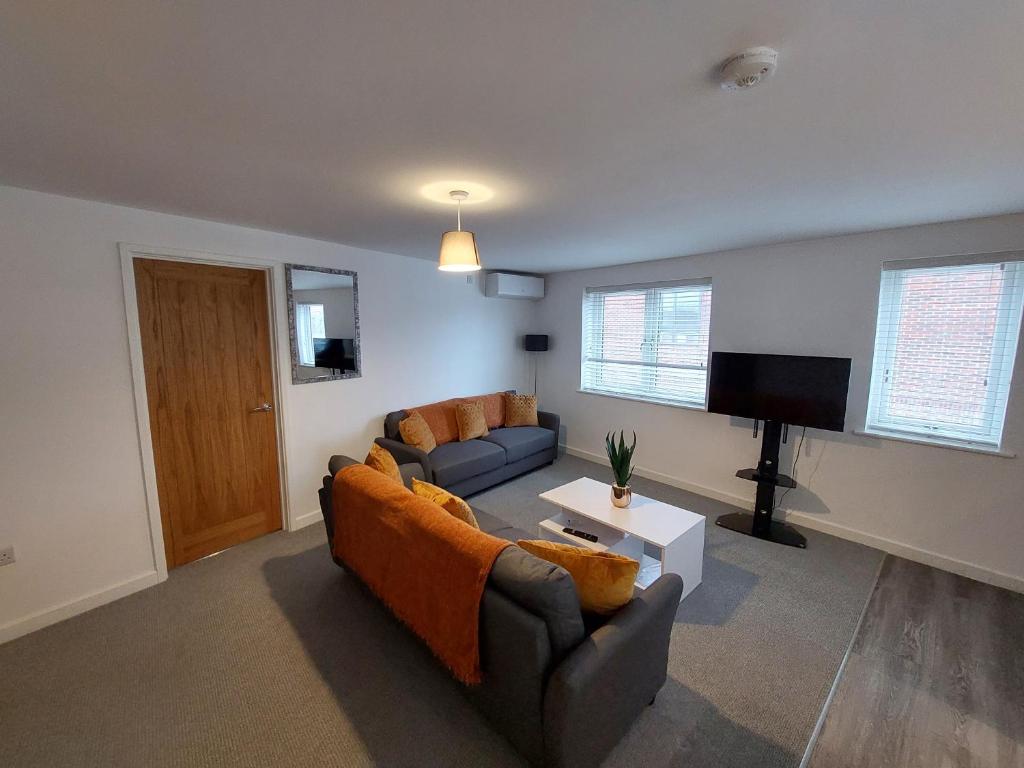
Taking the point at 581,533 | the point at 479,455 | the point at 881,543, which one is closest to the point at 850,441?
the point at 881,543

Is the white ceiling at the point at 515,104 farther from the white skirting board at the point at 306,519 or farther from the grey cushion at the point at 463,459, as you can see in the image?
the white skirting board at the point at 306,519

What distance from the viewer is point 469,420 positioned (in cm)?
424

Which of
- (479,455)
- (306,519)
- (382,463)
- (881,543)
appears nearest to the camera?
(382,463)

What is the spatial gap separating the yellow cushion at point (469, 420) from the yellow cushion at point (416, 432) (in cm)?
42

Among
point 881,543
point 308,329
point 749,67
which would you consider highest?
point 749,67

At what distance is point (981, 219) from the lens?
255cm

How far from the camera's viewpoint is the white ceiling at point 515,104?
0.95 metres

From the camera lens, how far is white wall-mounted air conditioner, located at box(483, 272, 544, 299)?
4691 mm

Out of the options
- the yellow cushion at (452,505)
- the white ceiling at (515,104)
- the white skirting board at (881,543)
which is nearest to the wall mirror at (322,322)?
the white ceiling at (515,104)

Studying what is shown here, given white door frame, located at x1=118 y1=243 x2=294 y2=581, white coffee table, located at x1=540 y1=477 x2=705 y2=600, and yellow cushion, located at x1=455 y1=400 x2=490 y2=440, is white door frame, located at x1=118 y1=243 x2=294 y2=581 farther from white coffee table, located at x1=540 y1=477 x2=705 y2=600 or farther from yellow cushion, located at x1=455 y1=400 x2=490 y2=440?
white coffee table, located at x1=540 y1=477 x2=705 y2=600

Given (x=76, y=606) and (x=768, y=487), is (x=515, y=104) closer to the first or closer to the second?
(x=768, y=487)

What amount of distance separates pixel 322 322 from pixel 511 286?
2.19 meters

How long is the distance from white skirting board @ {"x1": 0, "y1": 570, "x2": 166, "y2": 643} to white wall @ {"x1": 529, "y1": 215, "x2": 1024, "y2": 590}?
419 centimetres

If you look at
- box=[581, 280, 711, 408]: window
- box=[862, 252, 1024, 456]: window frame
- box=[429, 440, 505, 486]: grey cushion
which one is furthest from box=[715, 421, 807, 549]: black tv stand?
box=[429, 440, 505, 486]: grey cushion
